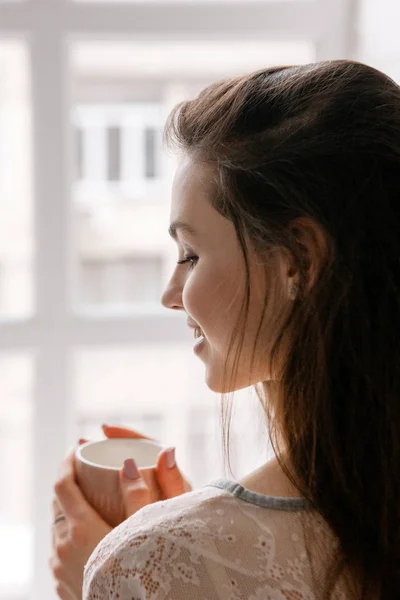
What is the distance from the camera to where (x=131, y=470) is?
736 mm

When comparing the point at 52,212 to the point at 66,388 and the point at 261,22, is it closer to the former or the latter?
the point at 66,388

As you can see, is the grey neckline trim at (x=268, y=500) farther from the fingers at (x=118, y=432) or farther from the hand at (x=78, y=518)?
the fingers at (x=118, y=432)

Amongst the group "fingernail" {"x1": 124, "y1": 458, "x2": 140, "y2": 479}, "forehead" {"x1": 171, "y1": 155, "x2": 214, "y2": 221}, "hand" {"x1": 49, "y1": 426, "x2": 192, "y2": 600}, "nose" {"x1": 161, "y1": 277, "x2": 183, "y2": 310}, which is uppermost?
"forehead" {"x1": 171, "y1": 155, "x2": 214, "y2": 221}

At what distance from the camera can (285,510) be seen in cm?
58

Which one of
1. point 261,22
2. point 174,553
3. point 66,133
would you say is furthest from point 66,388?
point 174,553

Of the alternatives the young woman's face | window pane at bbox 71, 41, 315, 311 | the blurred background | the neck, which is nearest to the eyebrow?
the young woman's face

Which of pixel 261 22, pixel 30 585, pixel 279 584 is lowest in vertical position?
pixel 30 585

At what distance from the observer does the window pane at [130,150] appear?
4.58 feet

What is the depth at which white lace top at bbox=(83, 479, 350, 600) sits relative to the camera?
551 millimetres

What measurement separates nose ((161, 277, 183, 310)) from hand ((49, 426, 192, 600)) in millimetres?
153

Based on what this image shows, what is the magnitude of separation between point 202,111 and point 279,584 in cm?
40

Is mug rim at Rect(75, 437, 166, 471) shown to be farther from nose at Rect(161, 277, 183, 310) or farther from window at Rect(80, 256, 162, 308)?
window at Rect(80, 256, 162, 308)

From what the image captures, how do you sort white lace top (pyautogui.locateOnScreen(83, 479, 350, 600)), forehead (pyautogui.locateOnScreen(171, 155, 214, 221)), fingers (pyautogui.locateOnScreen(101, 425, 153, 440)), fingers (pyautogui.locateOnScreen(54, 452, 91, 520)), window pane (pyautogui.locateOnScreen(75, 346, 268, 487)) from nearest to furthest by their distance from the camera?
white lace top (pyautogui.locateOnScreen(83, 479, 350, 600)) → forehead (pyautogui.locateOnScreen(171, 155, 214, 221)) → fingers (pyautogui.locateOnScreen(54, 452, 91, 520)) → fingers (pyautogui.locateOnScreen(101, 425, 153, 440)) → window pane (pyautogui.locateOnScreen(75, 346, 268, 487))

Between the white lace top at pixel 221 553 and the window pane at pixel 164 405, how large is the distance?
0.90 metres
